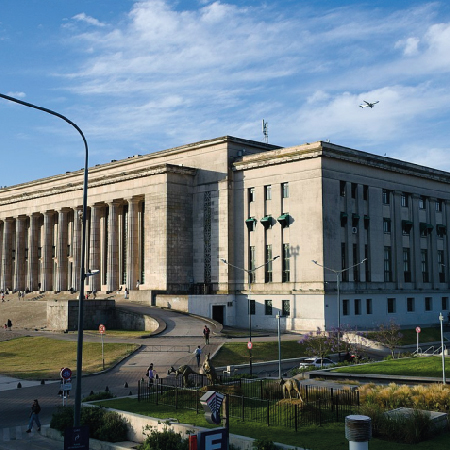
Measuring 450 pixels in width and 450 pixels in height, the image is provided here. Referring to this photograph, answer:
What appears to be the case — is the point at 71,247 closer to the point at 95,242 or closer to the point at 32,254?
the point at 95,242

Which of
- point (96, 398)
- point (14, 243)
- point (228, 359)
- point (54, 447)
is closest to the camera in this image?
point (54, 447)

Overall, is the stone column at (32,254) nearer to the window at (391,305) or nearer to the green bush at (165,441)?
the window at (391,305)

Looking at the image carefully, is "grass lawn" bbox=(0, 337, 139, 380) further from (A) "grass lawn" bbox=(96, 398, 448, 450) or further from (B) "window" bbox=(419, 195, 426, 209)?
(B) "window" bbox=(419, 195, 426, 209)

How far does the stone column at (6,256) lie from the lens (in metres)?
105

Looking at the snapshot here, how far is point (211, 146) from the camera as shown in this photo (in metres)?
78.2

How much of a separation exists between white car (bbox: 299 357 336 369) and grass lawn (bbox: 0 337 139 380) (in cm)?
1443

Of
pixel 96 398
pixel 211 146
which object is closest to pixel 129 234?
pixel 211 146

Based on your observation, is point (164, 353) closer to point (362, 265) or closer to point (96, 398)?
point (96, 398)

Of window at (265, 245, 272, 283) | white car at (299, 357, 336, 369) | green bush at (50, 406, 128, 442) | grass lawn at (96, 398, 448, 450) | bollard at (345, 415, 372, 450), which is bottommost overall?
green bush at (50, 406, 128, 442)

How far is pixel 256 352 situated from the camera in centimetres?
5228

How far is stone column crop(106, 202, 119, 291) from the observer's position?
3332 inches

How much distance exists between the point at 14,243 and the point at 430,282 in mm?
67812

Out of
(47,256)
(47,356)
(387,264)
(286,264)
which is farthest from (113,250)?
(387,264)

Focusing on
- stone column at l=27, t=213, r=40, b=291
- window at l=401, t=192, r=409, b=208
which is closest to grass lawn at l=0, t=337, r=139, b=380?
stone column at l=27, t=213, r=40, b=291
